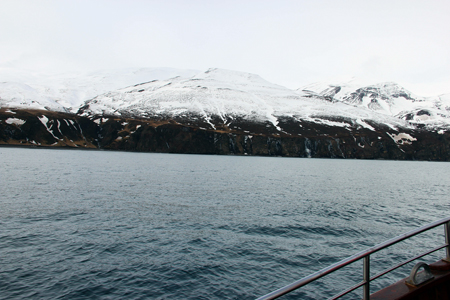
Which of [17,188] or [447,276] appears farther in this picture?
[17,188]

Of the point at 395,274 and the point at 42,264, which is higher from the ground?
the point at 42,264

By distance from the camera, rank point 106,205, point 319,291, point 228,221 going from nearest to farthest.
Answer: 1. point 319,291
2. point 228,221
3. point 106,205

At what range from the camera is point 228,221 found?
29.9 metres

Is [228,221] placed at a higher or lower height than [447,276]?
lower

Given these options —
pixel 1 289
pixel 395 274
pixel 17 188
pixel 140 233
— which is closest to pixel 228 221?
pixel 140 233

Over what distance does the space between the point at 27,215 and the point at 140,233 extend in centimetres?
1330

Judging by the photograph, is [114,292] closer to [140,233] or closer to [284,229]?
[140,233]

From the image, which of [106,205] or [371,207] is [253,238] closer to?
[106,205]

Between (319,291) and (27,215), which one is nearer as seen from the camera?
(319,291)

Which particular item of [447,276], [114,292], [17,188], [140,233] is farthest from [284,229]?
[17,188]

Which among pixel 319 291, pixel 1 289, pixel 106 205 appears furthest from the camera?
pixel 106 205

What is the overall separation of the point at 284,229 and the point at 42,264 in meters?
19.4

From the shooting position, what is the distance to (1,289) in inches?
584

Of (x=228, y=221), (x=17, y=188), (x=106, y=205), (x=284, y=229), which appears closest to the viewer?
(x=284, y=229)
